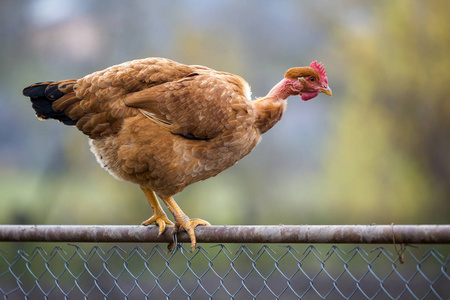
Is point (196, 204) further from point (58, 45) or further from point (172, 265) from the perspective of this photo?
point (58, 45)

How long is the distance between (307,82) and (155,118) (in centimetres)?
80

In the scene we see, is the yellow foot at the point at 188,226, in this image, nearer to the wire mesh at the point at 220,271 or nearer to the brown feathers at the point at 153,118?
the brown feathers at the point at 153,118

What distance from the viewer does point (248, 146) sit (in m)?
2.43

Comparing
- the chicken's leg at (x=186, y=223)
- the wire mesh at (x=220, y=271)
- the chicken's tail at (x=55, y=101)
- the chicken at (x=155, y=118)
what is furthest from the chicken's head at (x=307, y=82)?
the wire mesh at (x=220, y=271)

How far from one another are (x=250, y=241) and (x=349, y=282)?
4.58 m

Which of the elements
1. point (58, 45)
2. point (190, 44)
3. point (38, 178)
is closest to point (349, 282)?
point (190, 44)

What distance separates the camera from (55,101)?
2293 millimetres

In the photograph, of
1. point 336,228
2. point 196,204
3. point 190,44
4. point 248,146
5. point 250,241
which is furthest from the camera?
point 190,44

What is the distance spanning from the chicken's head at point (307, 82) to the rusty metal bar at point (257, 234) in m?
0.97

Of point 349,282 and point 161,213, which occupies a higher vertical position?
point 161,213

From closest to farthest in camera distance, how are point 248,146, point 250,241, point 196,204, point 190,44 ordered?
point 250,241, point 248,146, point 196,204, point 190,44

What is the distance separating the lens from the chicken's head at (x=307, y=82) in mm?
2408

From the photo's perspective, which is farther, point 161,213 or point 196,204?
point 196,204

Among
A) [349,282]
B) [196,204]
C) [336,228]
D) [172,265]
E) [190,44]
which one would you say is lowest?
[349,282]
